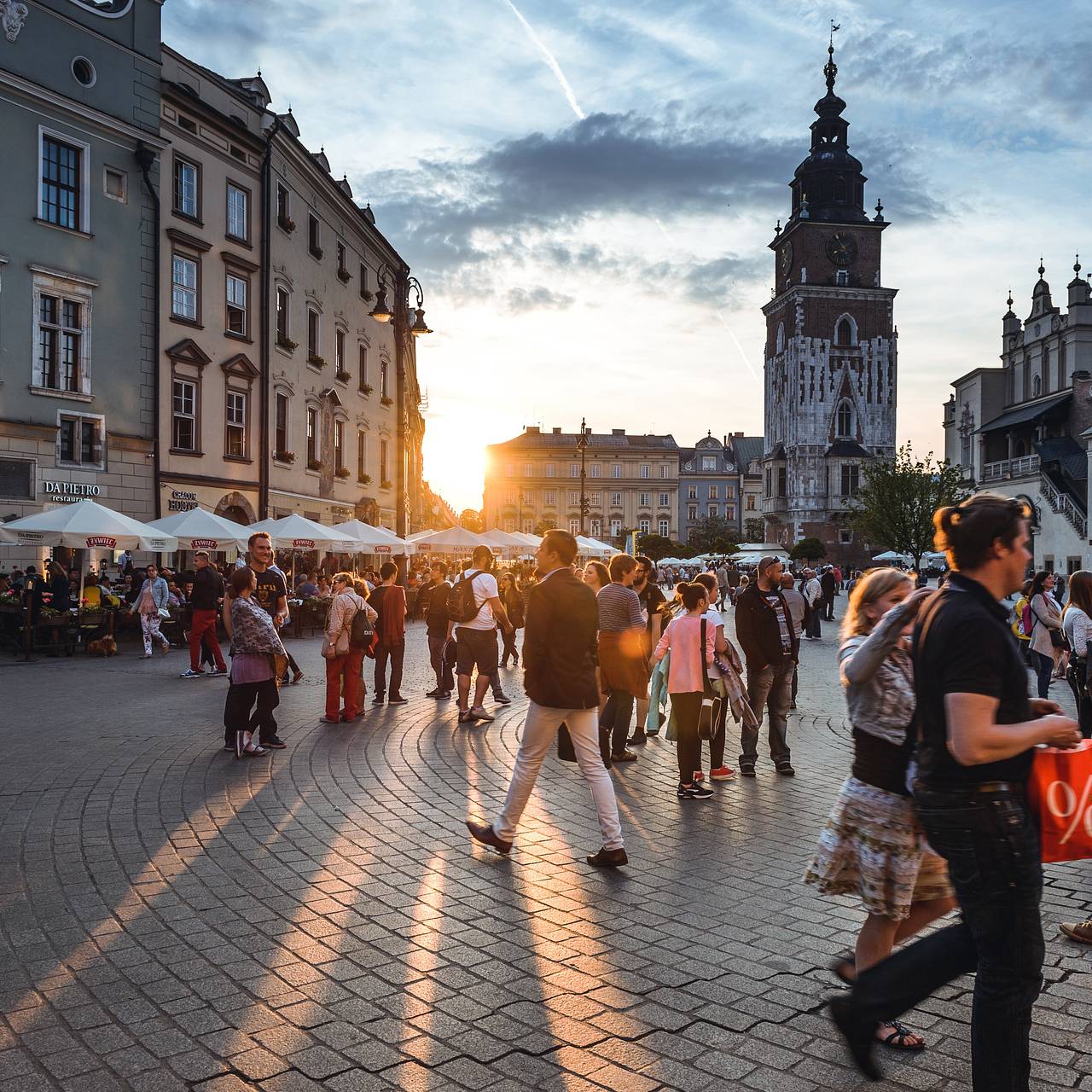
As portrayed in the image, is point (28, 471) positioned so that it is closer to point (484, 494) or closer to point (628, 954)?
point (628, 954)

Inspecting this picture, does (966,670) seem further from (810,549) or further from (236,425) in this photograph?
(810,549)

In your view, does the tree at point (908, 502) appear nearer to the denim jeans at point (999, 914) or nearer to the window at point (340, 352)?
the window at point (340, 352)

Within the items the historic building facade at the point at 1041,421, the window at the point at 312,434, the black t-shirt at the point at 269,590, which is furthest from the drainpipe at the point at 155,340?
the historic building facade at the point at 1041,421

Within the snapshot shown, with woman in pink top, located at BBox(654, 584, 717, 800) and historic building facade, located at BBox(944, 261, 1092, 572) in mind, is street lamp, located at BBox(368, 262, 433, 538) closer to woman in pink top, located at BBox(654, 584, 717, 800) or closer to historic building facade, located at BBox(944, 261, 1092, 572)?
historic building facade, located at BBox(944, 261, 1092, 572)

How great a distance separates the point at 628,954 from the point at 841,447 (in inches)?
3812

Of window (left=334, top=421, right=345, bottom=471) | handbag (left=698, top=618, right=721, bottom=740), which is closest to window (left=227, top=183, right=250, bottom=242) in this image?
window (left=334, top=421, right=345, bottom=471)

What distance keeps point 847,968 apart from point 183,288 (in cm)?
2899

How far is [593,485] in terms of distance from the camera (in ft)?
399

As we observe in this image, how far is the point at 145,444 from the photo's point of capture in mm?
27547

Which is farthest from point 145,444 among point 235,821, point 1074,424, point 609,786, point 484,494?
point 484,494

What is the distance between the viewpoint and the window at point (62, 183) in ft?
82.9

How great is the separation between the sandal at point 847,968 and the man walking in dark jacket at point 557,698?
2.21 m

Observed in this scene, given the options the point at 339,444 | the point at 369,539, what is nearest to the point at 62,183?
the point at 369,539

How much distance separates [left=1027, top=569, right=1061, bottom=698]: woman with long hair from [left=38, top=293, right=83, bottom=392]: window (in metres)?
22.0
